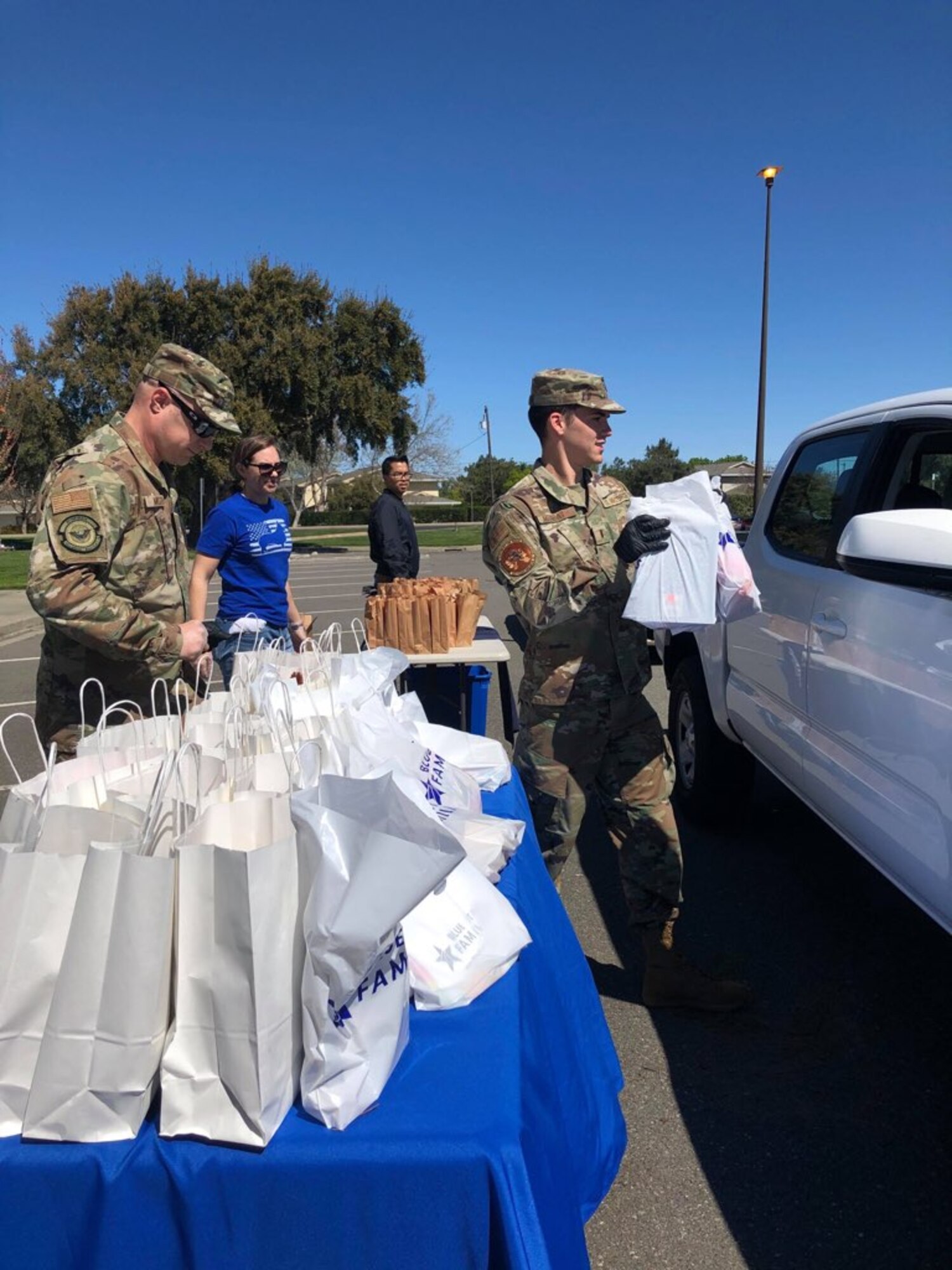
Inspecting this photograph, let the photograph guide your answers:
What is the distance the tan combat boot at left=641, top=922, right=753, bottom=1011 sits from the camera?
2834mm

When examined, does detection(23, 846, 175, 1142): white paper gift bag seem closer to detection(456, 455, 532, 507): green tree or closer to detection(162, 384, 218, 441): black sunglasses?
detection(162, 384, 218, 441): black sunglasses

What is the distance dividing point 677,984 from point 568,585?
1.35 meters

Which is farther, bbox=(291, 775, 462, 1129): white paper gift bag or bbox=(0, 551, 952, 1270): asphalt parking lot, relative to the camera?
bbox=(0, 551, 952, 1270): asphalt parking lot

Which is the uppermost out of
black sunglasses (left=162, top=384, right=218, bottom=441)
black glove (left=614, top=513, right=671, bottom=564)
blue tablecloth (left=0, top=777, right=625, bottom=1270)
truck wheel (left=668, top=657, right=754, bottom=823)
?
black sunglasses (left=162, top=384, right=218, bottom=441)

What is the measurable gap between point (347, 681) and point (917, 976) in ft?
7.49

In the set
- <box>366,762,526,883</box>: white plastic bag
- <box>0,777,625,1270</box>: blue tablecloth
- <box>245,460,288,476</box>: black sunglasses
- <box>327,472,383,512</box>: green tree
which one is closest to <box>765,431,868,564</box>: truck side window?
<box>366,762,526,883</box>: white plastic bag

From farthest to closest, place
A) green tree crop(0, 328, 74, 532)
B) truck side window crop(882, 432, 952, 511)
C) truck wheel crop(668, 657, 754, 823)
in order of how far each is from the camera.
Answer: green tree crop(0, 328, 74, 532), truck wheel crop(668, 657, 754, 823), truck side window crop(882, 432, 952, 511)

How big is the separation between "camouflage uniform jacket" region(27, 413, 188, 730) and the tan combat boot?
176 cm

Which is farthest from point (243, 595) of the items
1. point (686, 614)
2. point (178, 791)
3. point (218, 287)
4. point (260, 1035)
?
point (218, 287)

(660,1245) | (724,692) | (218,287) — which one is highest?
(218,287)

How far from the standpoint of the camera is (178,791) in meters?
1.33

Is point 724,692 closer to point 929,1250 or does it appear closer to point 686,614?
point 686,614

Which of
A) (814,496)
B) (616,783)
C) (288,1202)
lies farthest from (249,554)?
(288,1202)

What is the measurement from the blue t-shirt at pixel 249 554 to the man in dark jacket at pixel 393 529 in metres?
2.71
